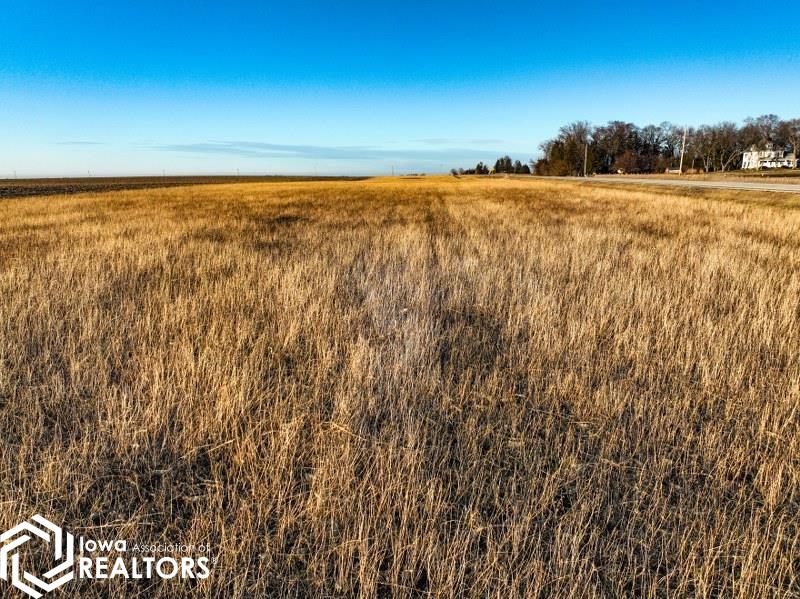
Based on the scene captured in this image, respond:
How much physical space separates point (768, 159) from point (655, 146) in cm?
2393

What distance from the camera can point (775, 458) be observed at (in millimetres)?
2588

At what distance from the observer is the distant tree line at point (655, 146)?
9006cm

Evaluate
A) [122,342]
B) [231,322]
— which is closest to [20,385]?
[122,342]

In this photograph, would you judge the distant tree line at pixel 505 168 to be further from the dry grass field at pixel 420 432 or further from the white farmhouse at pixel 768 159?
the dry grass field at pixel 420 432

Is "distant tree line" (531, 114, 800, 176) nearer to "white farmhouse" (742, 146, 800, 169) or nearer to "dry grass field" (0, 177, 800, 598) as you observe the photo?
"white farmhouse" (742, 146, 800, 169)

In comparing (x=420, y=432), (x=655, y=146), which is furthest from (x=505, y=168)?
(x=420, y=432)

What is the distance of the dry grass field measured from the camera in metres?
1.93

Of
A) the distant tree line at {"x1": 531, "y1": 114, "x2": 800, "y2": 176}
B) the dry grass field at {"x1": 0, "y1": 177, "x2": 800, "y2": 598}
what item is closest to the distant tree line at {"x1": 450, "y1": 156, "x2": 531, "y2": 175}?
the distant tree line at {"x1": 531, "y1": 114, "x2": 800, "y2": 176}

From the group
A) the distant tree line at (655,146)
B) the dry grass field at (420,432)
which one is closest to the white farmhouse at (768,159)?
the distant tree line at (655,146)

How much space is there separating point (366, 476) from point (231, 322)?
3343 millimetres

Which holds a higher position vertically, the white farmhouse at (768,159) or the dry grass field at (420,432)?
the white farmhouse at (768,159)

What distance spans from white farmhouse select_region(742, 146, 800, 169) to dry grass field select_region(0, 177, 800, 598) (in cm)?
12393

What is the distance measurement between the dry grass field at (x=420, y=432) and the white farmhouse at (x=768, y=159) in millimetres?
123929

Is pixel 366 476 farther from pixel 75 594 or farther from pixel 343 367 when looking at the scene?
pixel 343 367
